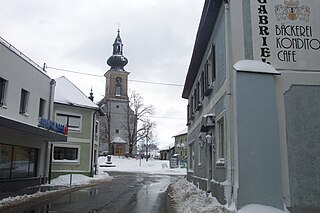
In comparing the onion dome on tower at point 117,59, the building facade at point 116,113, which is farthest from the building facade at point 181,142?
the onion dome on tower at point 117,59

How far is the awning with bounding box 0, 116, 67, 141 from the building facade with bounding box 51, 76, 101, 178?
5.74m

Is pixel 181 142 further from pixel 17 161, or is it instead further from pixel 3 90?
pixel 3 90

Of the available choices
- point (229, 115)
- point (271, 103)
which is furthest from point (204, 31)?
point (271, 103)

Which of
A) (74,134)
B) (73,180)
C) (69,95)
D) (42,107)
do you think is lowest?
(73,180)

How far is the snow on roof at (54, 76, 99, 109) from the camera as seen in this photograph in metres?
26.4

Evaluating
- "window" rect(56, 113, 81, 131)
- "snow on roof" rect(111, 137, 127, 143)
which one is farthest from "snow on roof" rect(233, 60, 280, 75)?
"snow on roof" rect(111, 137, 127, 143)

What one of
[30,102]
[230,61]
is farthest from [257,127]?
[30,102]

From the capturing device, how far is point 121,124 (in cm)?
6744

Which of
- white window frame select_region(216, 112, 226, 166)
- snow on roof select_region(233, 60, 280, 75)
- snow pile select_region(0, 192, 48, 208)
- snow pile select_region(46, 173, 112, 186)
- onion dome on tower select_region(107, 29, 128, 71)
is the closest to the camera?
snow on roof select_region(233, 60, 280, 75)

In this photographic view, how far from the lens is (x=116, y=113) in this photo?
223 ft

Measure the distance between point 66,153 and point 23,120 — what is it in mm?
9339

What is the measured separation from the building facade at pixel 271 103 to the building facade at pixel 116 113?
2144 inches

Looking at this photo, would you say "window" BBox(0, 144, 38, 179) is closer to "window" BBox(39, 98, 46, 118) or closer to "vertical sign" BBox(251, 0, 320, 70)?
"window" BBox(39, 98, 46, 118)

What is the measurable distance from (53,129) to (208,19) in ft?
37.8
